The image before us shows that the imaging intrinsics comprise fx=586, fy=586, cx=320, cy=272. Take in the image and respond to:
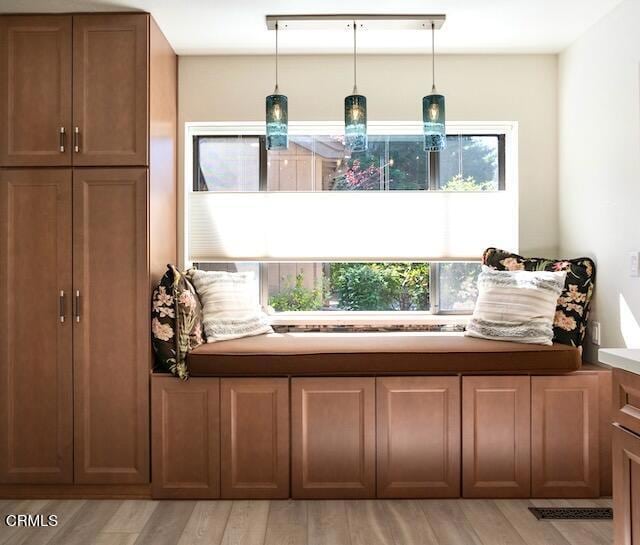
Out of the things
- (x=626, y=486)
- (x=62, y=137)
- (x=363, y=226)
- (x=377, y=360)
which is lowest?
(x=626, y=486)

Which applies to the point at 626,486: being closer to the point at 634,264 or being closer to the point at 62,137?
the point at 634,264

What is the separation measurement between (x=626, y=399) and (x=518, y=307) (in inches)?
50.9

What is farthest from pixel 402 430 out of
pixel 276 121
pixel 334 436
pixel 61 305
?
pixel 61 305

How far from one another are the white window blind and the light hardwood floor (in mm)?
1459

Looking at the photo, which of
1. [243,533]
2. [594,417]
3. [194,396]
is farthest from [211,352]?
[594,417]

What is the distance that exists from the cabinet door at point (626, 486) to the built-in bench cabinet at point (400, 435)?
111 cm

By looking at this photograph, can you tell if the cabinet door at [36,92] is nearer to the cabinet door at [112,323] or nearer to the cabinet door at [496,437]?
the cabinet door at [112,323]

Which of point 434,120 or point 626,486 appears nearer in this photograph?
point 626,486

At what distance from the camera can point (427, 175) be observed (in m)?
3.74

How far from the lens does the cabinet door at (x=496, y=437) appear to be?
2.92m

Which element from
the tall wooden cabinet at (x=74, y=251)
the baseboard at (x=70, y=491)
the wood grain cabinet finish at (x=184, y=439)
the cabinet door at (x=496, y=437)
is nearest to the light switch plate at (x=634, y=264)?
the cabinet door at (x=496, y=437)

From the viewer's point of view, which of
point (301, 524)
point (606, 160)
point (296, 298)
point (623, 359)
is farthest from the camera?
point (296, 298)

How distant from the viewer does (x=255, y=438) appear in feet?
9.58

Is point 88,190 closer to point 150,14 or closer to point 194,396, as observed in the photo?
point 150,14
